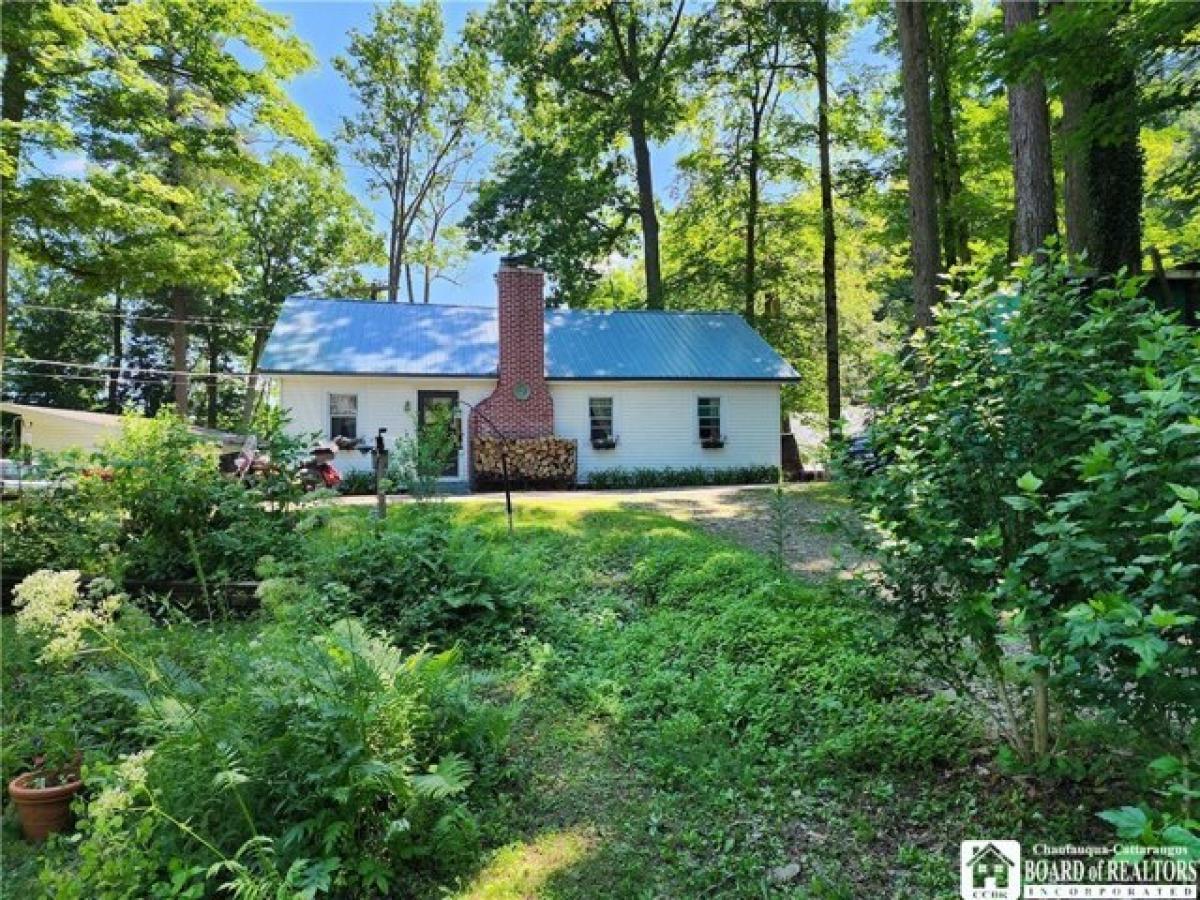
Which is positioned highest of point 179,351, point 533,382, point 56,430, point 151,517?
point 179,351

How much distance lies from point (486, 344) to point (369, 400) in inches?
121

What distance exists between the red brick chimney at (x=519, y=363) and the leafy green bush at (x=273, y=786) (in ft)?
41.4

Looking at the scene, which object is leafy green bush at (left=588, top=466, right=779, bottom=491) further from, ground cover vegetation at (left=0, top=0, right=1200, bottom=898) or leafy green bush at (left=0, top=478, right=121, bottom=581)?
leafy green bush at (left=0, top=478, right=121, bottom=581)

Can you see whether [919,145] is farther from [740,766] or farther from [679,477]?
[679,477]

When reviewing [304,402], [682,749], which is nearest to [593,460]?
[304,402]

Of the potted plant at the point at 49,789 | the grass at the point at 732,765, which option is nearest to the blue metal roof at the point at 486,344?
the grass at the point at 732,765

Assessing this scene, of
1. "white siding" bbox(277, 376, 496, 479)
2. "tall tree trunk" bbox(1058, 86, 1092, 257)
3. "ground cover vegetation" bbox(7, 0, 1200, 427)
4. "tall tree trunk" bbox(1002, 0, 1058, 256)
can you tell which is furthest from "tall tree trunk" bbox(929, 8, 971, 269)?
"white siding" bbox(277, 376, 496, 479)

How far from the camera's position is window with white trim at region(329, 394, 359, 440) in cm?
1496

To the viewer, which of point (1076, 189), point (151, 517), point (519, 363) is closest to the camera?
point (151, 517)

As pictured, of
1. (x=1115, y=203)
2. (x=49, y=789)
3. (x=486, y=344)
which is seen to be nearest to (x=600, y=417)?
(x=486, y=344)

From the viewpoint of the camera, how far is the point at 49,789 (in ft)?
9.49

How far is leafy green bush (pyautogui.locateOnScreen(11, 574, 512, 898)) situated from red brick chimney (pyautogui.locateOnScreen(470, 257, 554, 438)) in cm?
1261

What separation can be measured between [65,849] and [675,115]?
21681 mm

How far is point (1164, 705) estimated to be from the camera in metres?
1.78
